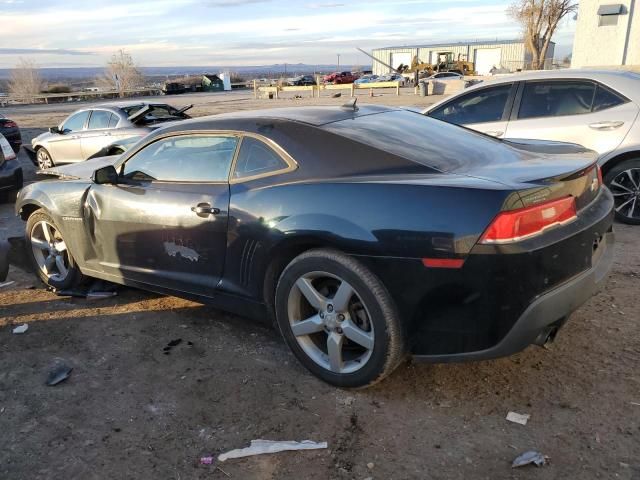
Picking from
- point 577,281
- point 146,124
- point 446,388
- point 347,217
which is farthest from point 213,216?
point 146,124

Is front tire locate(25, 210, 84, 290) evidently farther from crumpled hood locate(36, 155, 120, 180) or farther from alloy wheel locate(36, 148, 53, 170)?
alloy wheel locate(36, 148, 53, 170)

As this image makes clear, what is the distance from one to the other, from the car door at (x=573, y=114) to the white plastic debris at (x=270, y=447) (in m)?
4.46

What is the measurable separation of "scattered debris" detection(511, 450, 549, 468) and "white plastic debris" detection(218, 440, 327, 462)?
887mm

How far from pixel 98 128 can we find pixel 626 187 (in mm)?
9308

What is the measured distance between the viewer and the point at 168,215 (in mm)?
3695

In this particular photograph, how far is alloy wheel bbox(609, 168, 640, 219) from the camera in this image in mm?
5664

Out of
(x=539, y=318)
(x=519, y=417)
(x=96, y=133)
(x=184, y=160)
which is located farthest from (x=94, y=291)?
(x=96, y=133)

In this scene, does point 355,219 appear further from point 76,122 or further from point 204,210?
point 76,122

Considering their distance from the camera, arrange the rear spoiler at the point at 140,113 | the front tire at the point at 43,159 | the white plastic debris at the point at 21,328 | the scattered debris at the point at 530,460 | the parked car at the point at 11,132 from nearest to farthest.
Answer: the scattered debris at the point at 530,460, the white plastic debris at the point at 21,328, the rear spoiler at the point at 140,113, the front tire at the point at 43,159, the parked car at the point at 11,132

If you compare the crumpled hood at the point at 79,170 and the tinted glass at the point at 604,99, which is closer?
the crumpled hood at the point at 79,170

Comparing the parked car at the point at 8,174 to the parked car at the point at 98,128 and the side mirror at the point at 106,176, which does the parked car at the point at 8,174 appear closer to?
the parked car at the point at 98,128

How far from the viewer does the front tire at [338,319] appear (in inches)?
111

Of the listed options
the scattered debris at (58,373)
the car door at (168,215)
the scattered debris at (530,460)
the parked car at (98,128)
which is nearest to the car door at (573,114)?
the car door at (168,215)

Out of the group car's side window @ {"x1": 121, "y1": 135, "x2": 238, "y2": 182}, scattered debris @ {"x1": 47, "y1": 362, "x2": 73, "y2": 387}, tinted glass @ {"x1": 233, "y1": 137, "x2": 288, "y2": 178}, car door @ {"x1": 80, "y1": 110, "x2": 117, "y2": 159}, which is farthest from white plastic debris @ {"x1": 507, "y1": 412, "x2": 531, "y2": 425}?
car door @ {"x1": 80, "y1": 110, "x2": 117, "y2": 159}
